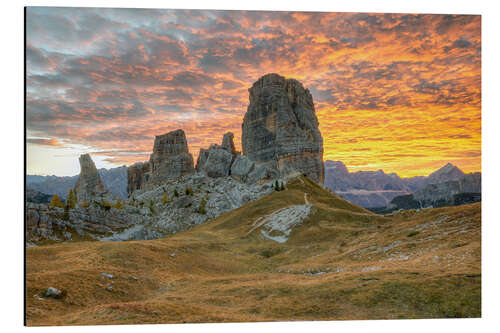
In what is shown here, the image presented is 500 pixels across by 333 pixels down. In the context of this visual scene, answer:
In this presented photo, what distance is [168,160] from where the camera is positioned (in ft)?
502

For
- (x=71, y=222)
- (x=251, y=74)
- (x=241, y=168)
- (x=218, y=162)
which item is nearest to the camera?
(x=251, y=74)

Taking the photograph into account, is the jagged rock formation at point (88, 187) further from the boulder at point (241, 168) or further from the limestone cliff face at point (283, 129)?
the limestone cliff face at point (283, 129)

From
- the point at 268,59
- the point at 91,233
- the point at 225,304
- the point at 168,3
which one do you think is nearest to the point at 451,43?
the point at 268,59

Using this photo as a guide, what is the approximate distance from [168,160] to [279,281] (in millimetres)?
141709

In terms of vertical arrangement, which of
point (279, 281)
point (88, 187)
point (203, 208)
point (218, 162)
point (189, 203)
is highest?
point (218, 162)

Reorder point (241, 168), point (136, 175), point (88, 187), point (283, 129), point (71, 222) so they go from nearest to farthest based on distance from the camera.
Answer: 1. point (71, 222)
2. point (241, 168)
3. point (88, 187)
4. point (283, 129)
5. point (136, 175)

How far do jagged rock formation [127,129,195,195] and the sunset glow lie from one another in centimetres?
12249

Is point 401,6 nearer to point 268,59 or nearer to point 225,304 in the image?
point 268,59

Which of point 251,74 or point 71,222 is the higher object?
point 251,74

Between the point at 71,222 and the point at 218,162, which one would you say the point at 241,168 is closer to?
the point at 218,162

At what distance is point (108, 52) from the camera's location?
73.6 ft

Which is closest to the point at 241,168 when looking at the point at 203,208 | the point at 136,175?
the point at 203,208

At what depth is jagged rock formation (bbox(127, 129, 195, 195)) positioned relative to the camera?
150750mm

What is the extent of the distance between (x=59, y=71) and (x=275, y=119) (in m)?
129
